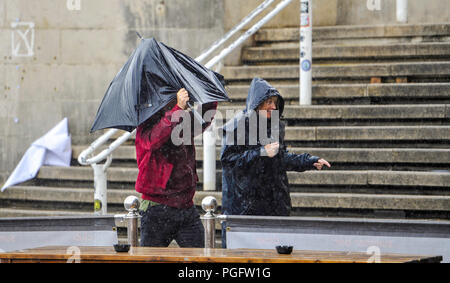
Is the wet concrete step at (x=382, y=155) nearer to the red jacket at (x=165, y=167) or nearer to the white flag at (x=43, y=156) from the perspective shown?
the white flag at (x=43, y=156)

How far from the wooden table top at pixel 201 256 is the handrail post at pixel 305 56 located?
16.3 ft

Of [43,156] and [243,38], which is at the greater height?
[243,38]

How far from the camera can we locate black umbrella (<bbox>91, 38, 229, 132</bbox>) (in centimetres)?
686

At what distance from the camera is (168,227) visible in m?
6.76

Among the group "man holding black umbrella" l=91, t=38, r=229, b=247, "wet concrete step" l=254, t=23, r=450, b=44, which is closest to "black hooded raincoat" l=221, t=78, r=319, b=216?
"man holding black umbrella" l=91, t=38, r=229, b=247

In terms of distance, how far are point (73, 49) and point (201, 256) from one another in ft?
22.9

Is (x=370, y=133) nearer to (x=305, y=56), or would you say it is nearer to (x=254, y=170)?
(x=305, y=56)


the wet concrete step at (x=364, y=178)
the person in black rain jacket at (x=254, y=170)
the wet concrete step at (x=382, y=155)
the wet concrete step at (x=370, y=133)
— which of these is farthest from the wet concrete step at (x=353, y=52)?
Answer: the person in black rain jacket at (x=254, y=170)

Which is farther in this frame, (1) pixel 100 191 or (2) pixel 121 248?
(1) pixel 100 191

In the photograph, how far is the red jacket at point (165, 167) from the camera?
6730 mm

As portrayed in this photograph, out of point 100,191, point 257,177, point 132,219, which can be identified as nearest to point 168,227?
point 132,219

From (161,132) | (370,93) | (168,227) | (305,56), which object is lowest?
(168,227)

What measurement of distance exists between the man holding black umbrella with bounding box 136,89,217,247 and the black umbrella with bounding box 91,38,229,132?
14 cm

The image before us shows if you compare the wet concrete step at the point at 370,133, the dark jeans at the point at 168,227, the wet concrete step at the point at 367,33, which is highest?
the wet concrete step at the point at 367,33
